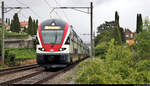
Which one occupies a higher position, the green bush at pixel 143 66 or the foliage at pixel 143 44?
the foliage at pixel 143 44

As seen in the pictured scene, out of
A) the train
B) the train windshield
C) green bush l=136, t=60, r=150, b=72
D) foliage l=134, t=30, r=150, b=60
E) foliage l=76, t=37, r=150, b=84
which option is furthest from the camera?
foliage l=134, t=30, r=150, b=60

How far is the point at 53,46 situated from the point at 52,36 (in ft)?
2.71

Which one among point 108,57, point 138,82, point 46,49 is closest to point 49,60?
point 46,49

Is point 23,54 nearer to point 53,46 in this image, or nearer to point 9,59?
point 9,59

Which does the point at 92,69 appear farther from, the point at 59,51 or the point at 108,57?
the point at 59,51

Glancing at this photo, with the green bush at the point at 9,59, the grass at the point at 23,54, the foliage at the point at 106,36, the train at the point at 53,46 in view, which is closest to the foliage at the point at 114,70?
the train at the point at 53,46

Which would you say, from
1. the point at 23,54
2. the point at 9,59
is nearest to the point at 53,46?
the point at 9,59

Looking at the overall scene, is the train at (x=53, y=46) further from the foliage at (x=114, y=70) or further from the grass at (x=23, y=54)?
the grass at (x=23, y=54)

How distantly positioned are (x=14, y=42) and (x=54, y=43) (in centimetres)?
4424

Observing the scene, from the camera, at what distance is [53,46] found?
1606 centimetres

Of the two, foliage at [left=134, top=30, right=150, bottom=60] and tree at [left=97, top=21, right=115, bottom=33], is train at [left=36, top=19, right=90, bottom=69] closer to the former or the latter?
foliage at [left=134, top=30, right=150, bottom=60]

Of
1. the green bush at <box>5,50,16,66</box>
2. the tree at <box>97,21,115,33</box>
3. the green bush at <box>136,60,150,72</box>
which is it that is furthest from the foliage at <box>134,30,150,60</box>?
the tree at <box>97,21,115,33</box>

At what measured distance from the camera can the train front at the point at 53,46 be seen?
15906 mm

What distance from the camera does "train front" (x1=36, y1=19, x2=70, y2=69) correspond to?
15906 millimetres
